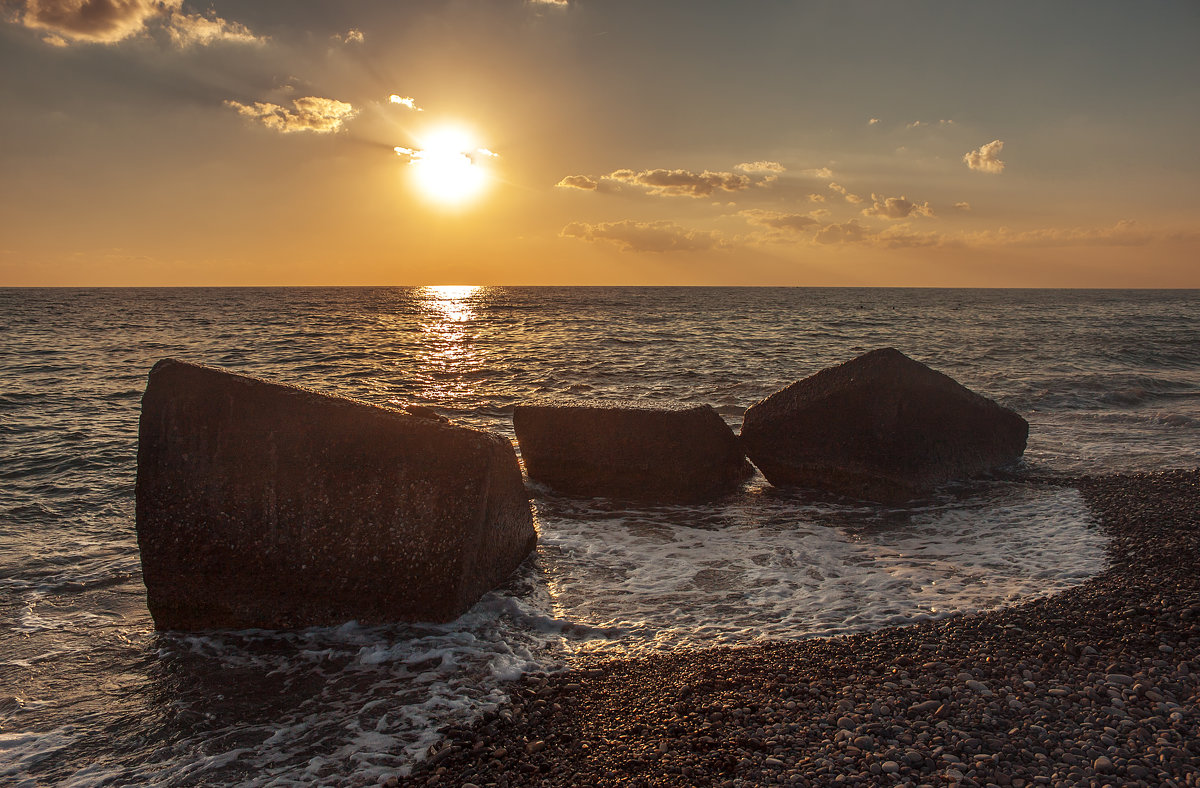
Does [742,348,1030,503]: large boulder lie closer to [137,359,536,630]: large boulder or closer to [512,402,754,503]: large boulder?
[512,402,754,503]: large boulder

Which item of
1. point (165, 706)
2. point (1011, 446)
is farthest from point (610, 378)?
point (165, 706)

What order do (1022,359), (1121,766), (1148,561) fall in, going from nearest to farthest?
(1121,766), (1148,561), (1022,359)

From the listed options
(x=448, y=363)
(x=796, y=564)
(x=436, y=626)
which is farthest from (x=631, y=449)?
(x=448, y=363)

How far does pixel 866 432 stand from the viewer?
8.70 meters

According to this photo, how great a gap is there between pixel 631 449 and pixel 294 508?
14.8 ft

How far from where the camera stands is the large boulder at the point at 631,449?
8.79 m

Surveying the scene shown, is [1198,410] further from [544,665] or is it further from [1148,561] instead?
[544,665]

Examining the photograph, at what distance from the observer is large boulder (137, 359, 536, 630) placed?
5191 mm

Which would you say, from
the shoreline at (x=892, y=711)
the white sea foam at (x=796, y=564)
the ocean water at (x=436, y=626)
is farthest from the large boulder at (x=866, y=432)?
the shoreline at (x=892, y=711)

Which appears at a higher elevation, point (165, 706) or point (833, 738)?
point (833, 738)

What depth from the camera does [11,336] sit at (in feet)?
106

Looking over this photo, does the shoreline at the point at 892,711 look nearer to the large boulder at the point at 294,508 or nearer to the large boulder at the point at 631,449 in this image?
the large boulder at the point at 294,508

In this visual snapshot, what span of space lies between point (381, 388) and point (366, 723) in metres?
15.0

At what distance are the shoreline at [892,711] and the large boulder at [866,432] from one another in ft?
11.6
